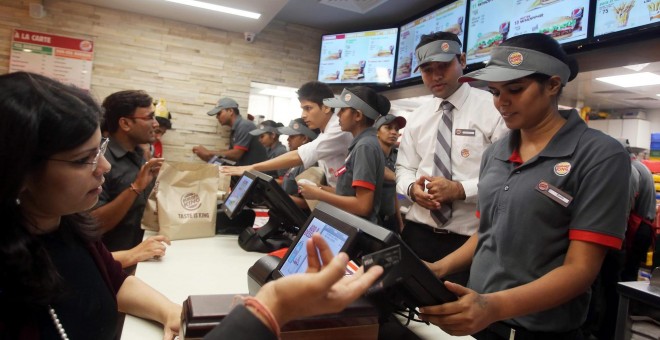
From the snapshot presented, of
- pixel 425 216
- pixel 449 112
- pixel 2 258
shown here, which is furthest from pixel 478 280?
pixel 2 258

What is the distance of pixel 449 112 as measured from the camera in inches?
83.7

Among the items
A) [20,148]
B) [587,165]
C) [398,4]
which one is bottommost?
[20,148]

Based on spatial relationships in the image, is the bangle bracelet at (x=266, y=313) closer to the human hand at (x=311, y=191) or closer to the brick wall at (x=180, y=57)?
the human hand at (x=311, y=191)

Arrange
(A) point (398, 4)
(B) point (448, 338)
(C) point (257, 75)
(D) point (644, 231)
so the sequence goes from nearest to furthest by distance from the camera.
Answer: (B) point (448, 338), (D) point (644, 231), (A) point (398, 4), (C) point (257, 75)

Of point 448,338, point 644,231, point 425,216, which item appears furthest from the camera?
point 644,231

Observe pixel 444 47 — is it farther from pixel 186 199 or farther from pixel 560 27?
pixel 186 199

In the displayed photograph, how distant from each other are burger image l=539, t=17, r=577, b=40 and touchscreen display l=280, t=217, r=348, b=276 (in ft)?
8.66

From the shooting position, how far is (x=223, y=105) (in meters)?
5.42

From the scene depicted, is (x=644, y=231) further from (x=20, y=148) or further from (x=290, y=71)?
(x=290, y=71)

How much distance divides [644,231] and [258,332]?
149 inches

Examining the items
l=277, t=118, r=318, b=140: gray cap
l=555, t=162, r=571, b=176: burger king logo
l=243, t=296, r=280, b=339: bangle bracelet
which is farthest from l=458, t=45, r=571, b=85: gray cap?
l=277, t=118, r=318, b=140: gray cap

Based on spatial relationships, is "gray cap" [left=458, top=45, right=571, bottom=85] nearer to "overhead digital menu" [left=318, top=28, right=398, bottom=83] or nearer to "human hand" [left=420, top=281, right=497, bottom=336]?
"human hand" [left=420, top=281, right=497, bottom=336]

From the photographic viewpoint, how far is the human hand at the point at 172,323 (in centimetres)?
120

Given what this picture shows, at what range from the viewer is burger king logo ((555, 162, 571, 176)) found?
1.21 metres
